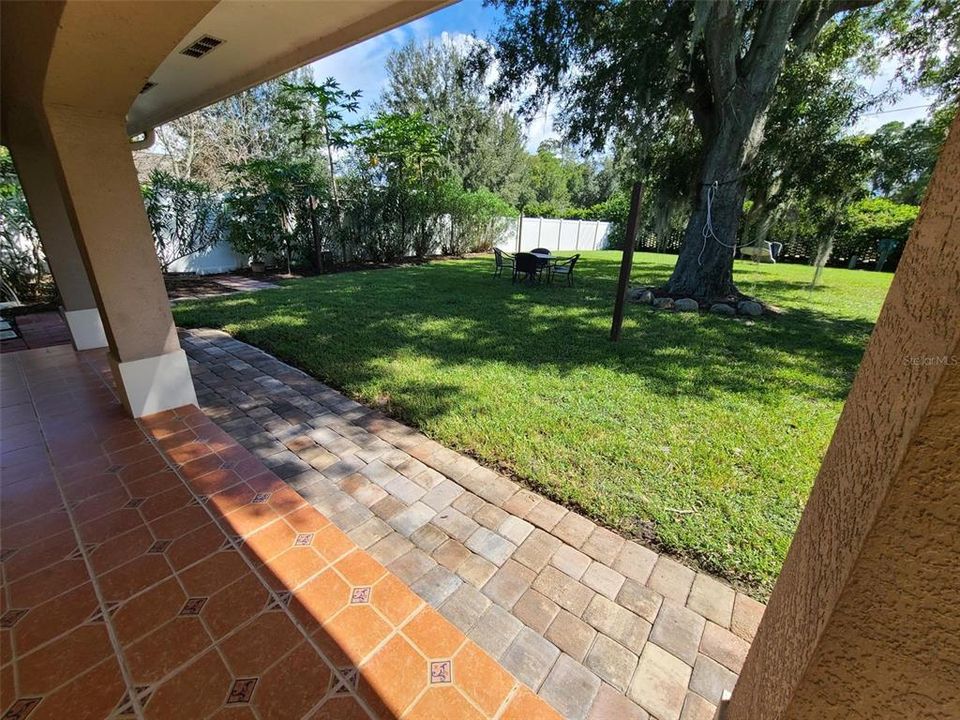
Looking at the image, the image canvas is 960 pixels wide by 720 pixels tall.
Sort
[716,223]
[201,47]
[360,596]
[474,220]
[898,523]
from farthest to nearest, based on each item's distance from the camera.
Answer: [474,220], [716,223], [201,47], [360,596], [898,523]

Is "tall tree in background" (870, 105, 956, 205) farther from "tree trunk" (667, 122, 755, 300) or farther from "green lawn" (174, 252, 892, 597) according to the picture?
"tree trunk" (667, 122, 755, 300)

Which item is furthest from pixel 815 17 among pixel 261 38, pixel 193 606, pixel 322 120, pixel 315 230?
pixel 315 230

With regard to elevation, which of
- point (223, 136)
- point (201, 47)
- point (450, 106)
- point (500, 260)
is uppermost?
point (450, 106)

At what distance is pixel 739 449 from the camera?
2.69 meters

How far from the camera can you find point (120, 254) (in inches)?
99.7

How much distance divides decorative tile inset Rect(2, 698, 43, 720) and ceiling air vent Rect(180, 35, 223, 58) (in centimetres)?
310

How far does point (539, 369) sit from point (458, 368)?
0.81m

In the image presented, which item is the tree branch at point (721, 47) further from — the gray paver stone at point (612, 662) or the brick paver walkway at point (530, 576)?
the gray paver stone at point (612, 662)

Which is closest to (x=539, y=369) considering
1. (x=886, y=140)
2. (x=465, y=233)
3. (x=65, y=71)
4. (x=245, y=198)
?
(x=65, y=71)

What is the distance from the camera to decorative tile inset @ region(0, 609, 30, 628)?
4.87 ft

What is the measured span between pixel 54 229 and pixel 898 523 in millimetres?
6077

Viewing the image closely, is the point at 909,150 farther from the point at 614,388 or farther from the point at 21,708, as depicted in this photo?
the point at 21,708

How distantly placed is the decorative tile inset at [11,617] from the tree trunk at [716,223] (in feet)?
26.6

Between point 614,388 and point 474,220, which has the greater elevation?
point 474,220
